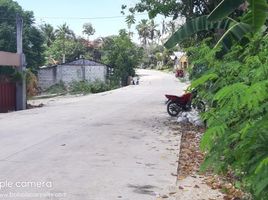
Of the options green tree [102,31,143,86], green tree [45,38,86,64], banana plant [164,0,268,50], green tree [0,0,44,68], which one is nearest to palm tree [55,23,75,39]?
green tree [45,38,86,64]

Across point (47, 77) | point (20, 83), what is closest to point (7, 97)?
point (20, 83)

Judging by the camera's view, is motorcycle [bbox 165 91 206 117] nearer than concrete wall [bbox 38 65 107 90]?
Yes

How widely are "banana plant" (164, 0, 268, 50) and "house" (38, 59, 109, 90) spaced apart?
35.5 metres

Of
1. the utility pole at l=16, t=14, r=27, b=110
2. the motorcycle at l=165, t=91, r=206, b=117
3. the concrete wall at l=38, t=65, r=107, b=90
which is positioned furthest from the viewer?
the concrete wall at l=38, t=65, r=107, b=90

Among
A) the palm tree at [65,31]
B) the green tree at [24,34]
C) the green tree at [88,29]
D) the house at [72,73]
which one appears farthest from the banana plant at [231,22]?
the green tree at [88,29]

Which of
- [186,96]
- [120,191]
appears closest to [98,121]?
[186,96]

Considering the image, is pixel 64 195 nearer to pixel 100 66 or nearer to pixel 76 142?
pixel 76 142

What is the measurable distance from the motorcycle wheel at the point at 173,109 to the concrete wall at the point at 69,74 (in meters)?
27.5

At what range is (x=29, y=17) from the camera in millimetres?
36656

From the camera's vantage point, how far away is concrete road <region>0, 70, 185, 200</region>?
6617 millimetres

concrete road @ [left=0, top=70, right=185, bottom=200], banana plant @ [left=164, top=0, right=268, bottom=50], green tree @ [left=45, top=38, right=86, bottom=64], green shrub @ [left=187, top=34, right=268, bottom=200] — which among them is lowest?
concrete road @ [left=0, top=70, right=185, bottom=200]

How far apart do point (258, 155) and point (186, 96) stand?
13696 millimetres

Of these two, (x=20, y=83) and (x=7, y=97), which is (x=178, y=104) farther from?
(x=20, y=83)

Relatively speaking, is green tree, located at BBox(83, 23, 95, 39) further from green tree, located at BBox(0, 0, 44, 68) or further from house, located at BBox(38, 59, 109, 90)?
green tree, located at BBox(0, 0, 44, 68)
